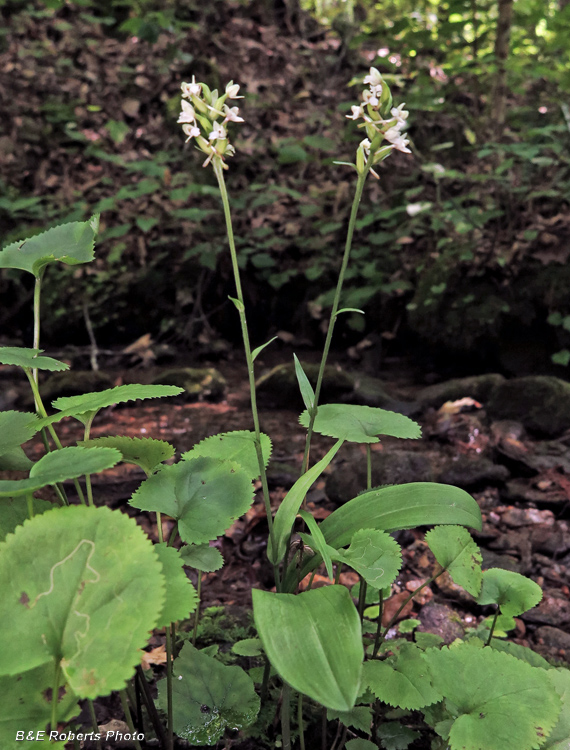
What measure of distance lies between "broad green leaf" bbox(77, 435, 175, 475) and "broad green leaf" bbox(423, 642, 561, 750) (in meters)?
0.61

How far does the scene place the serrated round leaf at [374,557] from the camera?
91 cm

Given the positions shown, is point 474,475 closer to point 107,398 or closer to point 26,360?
point 107,398

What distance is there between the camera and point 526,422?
3170mm

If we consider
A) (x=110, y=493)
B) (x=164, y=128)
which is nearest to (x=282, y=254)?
(x=164, y=128)

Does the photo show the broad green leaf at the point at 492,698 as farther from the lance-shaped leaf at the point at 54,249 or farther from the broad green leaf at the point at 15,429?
the lance-shaped leaf at the point at 54,249

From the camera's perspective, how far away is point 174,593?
0.77m

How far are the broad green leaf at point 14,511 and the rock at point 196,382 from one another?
2.94 meters

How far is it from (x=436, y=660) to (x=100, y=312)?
4.84 meters

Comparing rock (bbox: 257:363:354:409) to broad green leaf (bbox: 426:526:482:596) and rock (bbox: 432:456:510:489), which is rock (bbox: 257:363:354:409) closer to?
rock (bbox: 432:456:510:489)

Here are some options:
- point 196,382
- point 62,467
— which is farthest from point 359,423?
point 196,382

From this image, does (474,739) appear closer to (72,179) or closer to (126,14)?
(72,179)

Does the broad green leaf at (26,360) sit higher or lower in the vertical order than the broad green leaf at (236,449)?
higher

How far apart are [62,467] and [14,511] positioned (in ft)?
0.88

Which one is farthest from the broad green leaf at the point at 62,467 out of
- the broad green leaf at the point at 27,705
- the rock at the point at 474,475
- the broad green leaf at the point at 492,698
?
the rock at the point at 474,475
